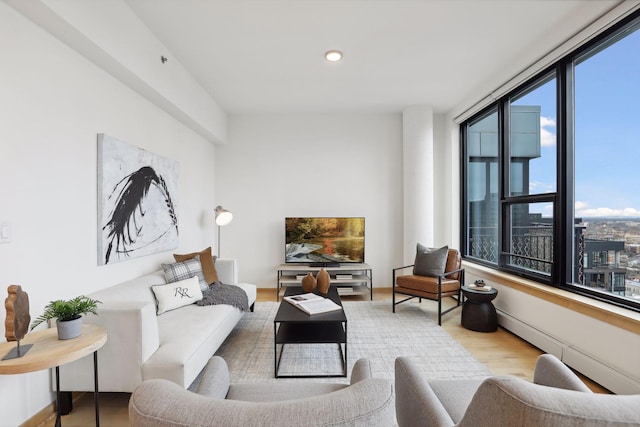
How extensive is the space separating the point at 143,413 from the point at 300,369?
6.87 feet

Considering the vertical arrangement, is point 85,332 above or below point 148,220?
below

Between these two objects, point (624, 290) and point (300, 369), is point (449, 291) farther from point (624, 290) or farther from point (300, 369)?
point (300, 369)

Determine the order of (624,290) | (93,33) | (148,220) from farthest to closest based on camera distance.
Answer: (148,220) < (624,290) < (93,33)

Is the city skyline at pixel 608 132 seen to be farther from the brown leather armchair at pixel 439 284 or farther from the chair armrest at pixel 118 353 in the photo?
the chair armrest at pixel 118 353

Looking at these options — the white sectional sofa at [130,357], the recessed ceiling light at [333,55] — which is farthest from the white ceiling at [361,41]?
the white sectional sofa at [130,357]

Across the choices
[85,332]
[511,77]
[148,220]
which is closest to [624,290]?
[511,77]

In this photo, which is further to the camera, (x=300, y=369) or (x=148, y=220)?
(x=148, y=220)

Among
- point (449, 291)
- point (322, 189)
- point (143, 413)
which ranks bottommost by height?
point (449, 291)

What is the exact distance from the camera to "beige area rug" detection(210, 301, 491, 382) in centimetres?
258

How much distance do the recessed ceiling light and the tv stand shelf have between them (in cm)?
273

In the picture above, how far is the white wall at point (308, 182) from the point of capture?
17.1 feet

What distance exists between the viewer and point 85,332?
5.78 ft

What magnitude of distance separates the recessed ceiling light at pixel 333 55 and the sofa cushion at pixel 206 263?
2.41 m

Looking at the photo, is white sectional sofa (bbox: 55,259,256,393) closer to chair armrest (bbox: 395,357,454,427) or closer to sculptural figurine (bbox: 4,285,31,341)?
sculptural figurine (bbox: 4,285,31,341)
